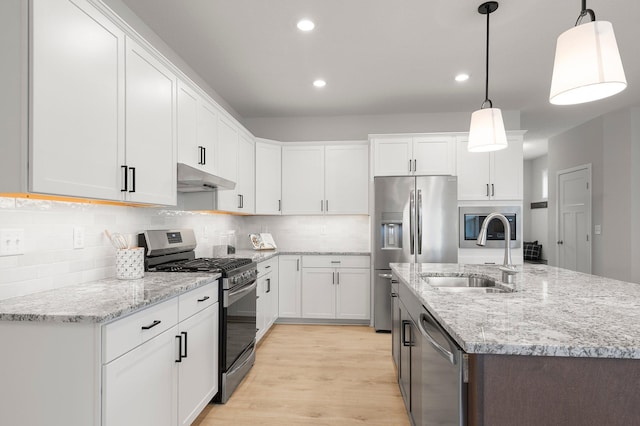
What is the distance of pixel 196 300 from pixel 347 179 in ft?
9.51

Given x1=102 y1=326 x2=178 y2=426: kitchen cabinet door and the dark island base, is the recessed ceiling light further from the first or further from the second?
the dark island base

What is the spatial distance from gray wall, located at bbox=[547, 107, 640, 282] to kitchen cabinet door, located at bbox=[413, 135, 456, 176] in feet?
8.16

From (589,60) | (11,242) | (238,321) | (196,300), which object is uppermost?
(589,60)

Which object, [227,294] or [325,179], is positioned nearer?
[227,294]

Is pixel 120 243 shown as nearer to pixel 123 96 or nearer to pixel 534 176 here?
pixel 123 96

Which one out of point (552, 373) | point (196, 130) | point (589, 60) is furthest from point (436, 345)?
point (196, 130)

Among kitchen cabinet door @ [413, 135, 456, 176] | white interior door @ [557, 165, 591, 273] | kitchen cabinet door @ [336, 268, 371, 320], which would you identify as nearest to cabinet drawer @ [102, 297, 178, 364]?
kitchen cabinet door @ [336, 268, 371, 320]

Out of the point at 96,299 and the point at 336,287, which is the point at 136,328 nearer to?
the point at 96,299

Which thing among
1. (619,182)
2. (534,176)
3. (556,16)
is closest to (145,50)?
(556,16)

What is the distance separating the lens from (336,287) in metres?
4.38

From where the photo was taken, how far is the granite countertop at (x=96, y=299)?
51.5 inches

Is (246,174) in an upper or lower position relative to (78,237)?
upper

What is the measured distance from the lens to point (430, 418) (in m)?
1.48

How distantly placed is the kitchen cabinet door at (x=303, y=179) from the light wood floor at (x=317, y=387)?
1.65 metres
